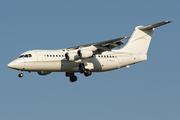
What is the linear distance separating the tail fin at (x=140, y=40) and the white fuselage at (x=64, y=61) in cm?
63

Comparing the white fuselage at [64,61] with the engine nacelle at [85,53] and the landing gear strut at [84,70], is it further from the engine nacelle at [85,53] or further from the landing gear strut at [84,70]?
the engine nacelle at [85,53]

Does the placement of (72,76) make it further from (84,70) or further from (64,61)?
(64,61)

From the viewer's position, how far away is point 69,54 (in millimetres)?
26219

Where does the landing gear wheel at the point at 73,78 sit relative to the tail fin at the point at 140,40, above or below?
below

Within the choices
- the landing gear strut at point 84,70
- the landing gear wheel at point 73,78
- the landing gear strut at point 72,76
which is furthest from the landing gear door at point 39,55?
the landing gear wheel at point 73,78

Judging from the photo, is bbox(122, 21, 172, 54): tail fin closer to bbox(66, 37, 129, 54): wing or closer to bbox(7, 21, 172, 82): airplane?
bbox(7, 21, 172, 82): airplane

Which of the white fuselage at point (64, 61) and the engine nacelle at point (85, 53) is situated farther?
the engine nacelle at point (85, 53)

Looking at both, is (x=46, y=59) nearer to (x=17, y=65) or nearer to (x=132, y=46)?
(x=17, y=65)

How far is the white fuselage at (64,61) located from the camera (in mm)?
25688

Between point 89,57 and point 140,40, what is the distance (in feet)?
19.7

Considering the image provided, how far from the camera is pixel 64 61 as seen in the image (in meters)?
26.7

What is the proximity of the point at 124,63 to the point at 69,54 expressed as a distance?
537cm

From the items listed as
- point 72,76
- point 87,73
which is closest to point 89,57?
point 87,73

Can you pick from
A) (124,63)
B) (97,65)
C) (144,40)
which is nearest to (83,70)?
(97,65)
